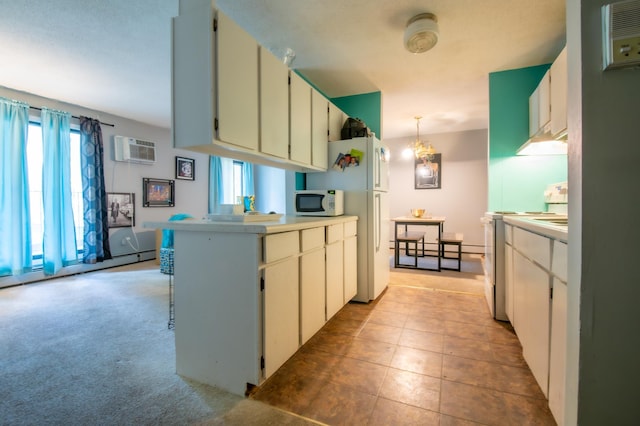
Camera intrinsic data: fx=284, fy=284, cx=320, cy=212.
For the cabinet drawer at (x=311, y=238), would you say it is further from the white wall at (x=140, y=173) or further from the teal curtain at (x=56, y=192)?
the teal curtain at (x=56, y=192)

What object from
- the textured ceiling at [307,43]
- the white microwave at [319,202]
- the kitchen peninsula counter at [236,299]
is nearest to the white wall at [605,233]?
the kitchen peninsula counter at [236,299]

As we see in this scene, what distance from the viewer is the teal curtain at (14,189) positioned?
11.2 ft

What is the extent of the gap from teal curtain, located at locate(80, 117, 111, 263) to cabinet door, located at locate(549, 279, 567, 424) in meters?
5.31

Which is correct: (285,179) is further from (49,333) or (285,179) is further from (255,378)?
(49,333)

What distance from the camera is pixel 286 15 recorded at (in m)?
2.23

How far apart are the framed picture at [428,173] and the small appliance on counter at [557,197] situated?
3.26 meters

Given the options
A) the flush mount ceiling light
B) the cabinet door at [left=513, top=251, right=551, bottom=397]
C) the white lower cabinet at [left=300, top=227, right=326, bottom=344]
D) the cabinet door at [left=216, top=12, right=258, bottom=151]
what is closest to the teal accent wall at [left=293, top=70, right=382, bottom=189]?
the flush mount ceiling light

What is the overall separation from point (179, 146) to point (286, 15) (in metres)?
1.40

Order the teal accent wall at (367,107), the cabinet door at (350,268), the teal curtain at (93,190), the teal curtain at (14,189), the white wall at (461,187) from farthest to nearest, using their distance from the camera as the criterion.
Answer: the white wall at (461,187)
the teal curtain at (93,190)
the teal accent wall at (367,107)
the teal curtain at (14,189)
the cabinet door at (350,268)

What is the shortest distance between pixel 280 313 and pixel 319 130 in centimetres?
186

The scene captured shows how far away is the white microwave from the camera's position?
2.72m

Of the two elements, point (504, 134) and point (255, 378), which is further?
point (504, 134)

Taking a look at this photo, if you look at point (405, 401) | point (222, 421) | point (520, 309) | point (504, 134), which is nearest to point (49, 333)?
point (222, 421)

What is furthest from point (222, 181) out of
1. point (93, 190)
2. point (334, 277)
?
point (334, 277)
